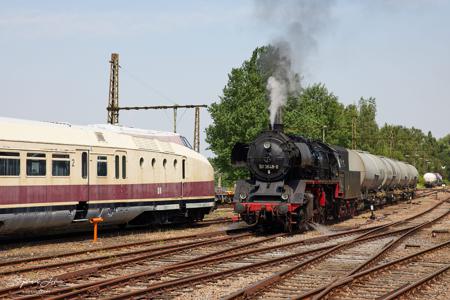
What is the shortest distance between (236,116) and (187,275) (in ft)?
127

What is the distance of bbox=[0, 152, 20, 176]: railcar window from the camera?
50.9 ft

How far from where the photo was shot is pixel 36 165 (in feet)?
54.1

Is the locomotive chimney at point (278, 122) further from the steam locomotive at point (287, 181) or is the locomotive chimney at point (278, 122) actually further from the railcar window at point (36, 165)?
the railcar window at point (36, 165)

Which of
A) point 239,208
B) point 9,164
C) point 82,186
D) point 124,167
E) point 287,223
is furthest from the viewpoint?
point 287,223

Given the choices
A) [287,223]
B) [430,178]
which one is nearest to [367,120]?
[430,178]

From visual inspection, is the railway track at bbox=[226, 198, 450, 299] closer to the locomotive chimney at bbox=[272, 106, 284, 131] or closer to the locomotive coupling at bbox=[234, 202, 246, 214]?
the locomotive coupling at bbox=[234, 202, 246, 214]

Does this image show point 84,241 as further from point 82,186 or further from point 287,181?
point 287,181

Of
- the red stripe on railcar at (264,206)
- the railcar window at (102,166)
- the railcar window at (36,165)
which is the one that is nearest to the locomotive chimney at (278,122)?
the red stripe on railcar at (264,206)

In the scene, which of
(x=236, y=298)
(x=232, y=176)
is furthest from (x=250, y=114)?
(x=236, y=298)

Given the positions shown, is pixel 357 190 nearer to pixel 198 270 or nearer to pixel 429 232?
pixel 429 232

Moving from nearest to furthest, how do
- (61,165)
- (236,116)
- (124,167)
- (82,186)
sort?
(61,165), (82,186), (124,167), (236,116)

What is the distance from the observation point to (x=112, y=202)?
18.9m

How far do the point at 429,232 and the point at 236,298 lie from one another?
13825 millimetres

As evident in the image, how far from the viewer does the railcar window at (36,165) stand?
640 inches
